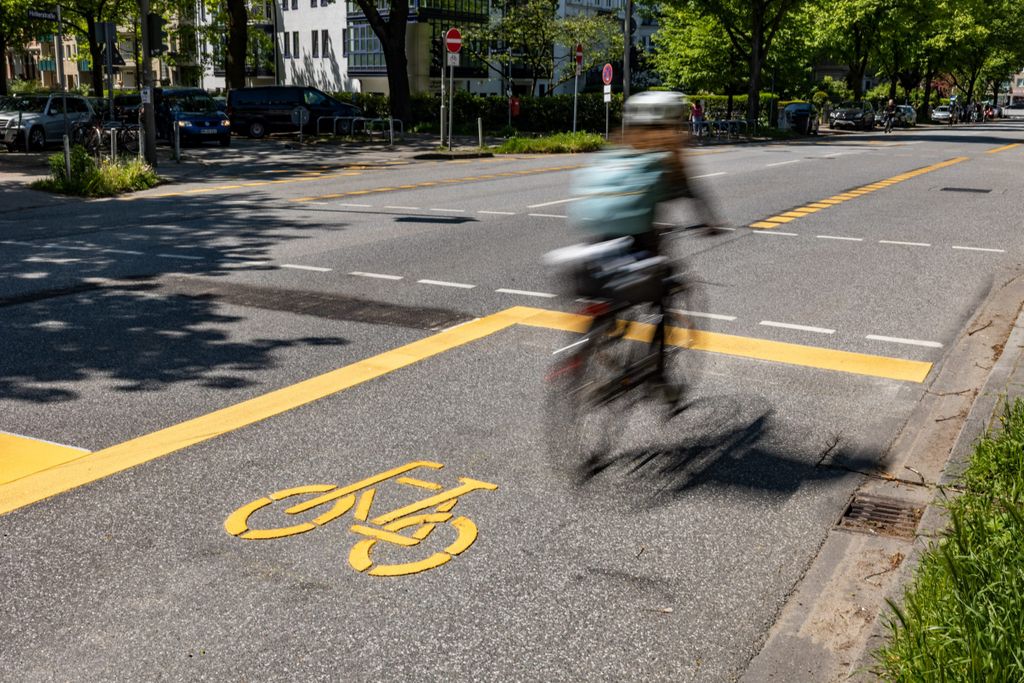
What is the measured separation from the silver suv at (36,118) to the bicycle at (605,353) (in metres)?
28.4

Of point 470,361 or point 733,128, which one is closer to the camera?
point 470,361

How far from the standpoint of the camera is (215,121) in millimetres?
33531

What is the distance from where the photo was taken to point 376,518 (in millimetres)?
4723

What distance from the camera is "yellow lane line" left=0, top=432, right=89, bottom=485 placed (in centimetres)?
525

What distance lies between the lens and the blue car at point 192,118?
32344mm

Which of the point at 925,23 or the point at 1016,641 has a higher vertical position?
the point at 925,23

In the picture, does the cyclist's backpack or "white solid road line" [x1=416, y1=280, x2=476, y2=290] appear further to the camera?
"white solid road line" [x1=416, y1=280, x2=476, y2=290]

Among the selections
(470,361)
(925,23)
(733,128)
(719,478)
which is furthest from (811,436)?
(925,23)

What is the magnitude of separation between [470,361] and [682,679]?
4.11 meters

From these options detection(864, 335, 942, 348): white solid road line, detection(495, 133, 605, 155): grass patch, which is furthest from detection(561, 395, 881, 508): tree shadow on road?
detection(495, 133, 605, 155): grass patch

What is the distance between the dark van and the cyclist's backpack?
34.6 m

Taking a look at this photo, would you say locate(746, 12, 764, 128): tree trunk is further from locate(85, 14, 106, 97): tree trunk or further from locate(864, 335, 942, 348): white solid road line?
locate(864, 335, 942, 348): white solid road line

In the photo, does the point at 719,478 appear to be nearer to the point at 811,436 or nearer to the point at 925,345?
the point at 811,436

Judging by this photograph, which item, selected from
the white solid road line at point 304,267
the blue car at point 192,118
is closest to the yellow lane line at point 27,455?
the white solid road line at point 304,267
